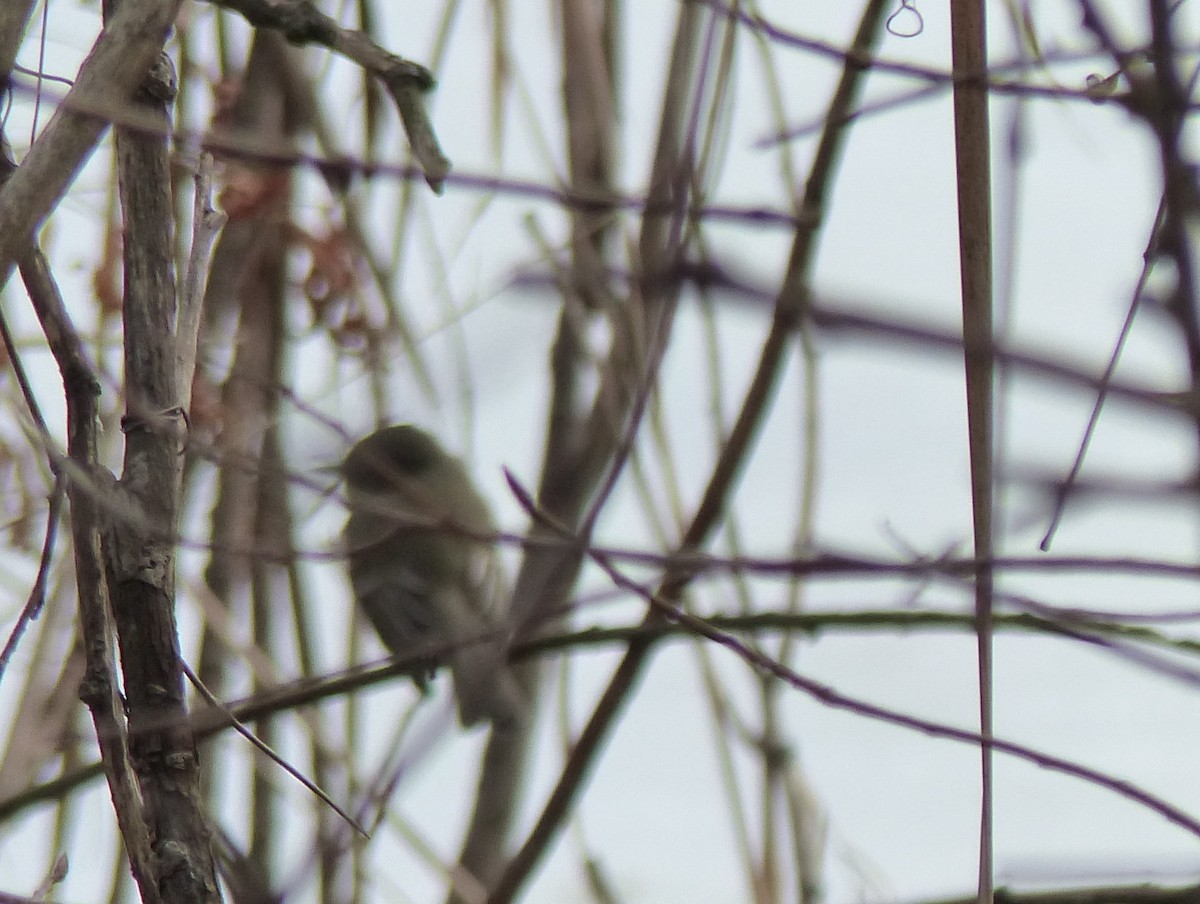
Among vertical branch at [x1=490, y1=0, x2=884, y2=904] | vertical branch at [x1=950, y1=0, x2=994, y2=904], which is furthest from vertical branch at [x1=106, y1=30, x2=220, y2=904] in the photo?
vertical branch at [x1=490, y1=0, x2=884, y2=904]

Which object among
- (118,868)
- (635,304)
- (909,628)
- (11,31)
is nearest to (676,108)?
(635,304)

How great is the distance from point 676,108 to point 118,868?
802 mm

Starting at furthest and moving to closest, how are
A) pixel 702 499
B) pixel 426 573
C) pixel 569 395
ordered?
pixel 426 573, pixel 569 395, pixel 702 499

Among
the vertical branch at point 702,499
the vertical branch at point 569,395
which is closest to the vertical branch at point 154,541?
the vertical branch at point 702,499

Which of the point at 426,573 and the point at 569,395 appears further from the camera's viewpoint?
the point at 426,573

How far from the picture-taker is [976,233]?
50 centimetres

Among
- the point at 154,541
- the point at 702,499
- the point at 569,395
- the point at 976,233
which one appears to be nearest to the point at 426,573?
the point at 569,395

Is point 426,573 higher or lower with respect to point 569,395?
higher

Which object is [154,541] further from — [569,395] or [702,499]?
[569,395]

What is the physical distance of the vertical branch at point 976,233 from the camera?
0.49 metres

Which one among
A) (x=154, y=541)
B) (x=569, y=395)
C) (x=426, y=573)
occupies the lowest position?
(x=154, y=541)

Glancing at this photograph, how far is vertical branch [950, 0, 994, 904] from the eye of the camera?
492mm

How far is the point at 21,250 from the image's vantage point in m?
0.52

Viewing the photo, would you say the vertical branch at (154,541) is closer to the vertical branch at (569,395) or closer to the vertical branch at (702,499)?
the vertical branch at (702,499)
